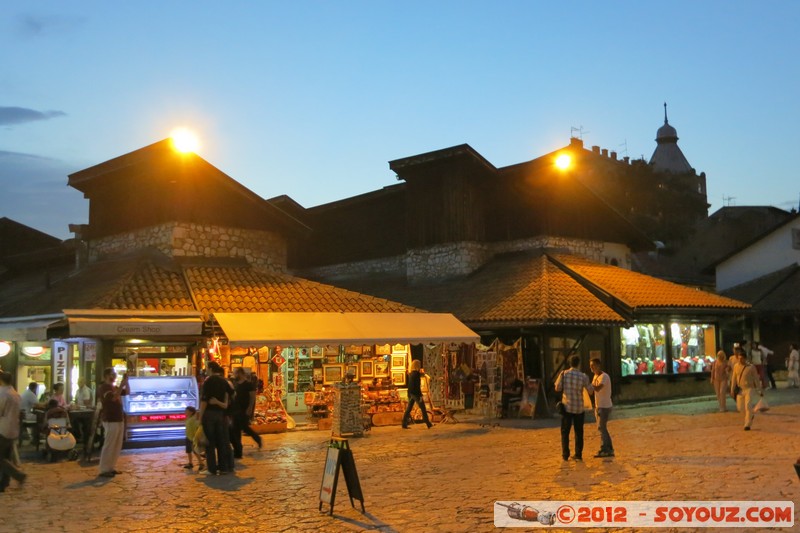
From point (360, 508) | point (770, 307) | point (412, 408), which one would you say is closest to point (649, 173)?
point (770, 307)

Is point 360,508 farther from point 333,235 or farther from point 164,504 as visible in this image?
point 333,235

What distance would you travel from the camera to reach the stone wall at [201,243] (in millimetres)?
21078

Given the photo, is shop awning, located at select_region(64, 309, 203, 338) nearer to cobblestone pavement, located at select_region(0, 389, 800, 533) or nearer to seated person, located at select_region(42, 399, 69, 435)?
seated person, located at select_region(42, 399, 69, 435)

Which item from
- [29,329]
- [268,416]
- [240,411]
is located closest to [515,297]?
[268,416]

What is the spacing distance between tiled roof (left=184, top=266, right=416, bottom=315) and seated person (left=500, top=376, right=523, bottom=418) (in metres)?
3.27

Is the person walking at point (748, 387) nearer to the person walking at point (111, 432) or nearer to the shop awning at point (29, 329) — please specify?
the person walking at point (111, 432)

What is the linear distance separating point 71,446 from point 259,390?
4967 millimetres

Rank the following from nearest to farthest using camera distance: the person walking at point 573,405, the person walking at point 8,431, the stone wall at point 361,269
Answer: the person walking at point 8,431 → the person walking at point 573,405 → the stone wall at point 361,269

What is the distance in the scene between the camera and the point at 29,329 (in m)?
16.3

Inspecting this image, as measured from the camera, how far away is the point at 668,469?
11.6m

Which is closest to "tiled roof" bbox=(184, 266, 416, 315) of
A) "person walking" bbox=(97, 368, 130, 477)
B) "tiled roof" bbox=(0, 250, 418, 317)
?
"tiled roof" bbox=(0, 250, 418, 317)

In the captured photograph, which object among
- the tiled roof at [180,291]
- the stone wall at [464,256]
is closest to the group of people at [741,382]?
the stone wall at [464,256]

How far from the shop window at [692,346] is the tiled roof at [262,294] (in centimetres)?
953

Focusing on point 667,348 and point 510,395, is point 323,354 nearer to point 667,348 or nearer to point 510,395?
point 510,395
